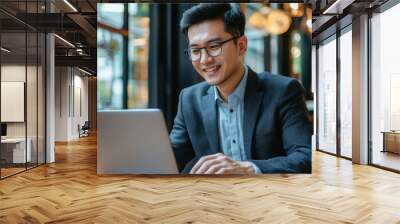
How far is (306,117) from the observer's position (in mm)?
5945

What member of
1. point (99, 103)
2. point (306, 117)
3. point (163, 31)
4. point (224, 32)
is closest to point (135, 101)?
point (99, 103)

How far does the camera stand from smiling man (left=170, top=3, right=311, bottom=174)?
5.80m

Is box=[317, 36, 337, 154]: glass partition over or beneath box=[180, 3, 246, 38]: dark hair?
beneath

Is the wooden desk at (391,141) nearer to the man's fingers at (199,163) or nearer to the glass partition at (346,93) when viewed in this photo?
the glass partition at (346,93)

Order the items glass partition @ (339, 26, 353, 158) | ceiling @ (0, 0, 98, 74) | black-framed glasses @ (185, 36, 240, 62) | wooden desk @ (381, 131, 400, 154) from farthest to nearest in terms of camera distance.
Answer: glass partition @ (339, 26, 353, 158), wooden desk @ (381, 131, 400, 154), ceiling @ (0, 0, 98, 74), black-framed glasses @ (185, 36, 240, 62)

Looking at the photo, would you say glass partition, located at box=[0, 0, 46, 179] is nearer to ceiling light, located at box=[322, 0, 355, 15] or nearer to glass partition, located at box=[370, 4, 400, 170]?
ceiling light, located at box=[322, 0, 355, 15]

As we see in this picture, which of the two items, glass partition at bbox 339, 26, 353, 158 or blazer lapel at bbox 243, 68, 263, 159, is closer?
blazer lapel at bbox 243, 68, 263, 159

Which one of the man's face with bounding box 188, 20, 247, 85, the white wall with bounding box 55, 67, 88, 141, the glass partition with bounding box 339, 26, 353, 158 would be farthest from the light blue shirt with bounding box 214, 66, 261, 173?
the white wall with bounding box 55, 67, 88, 141

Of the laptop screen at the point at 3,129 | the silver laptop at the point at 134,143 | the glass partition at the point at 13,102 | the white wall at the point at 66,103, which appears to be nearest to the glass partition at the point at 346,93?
the silver laptop at the point at 134,143

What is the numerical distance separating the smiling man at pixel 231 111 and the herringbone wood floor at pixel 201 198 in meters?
0.37

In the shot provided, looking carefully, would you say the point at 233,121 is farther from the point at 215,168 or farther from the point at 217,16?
the point at 217,16

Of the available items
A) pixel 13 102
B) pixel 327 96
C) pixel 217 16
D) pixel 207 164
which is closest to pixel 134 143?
pixel 207 164

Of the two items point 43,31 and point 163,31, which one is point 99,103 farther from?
point 43,31

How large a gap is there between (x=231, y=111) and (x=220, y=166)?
85cm
